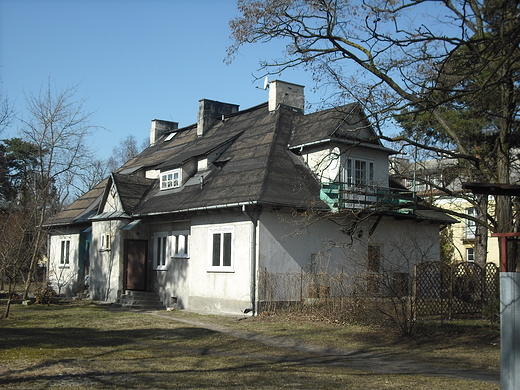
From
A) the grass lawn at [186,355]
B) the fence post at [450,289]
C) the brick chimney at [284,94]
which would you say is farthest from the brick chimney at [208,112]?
the fence post at [450,289]

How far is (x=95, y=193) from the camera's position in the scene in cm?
3369

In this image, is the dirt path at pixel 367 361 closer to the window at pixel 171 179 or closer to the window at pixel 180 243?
the window at pixel 180 243

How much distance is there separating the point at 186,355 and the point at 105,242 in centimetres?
1541

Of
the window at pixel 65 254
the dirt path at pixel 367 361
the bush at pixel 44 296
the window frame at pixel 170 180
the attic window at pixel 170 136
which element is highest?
the attic window at pixel 170 136

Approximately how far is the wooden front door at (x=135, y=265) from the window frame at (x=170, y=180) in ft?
9.21

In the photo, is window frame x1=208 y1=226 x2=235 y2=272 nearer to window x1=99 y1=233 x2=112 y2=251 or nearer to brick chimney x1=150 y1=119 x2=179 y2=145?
window x1=99 y1=233 x2=112 y2=251

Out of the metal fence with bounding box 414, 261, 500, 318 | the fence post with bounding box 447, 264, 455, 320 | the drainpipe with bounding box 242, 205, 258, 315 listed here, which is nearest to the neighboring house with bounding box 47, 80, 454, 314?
the drainpipe with bounding box 242, 205, 258, 315

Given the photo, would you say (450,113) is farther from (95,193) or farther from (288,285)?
(95,193)

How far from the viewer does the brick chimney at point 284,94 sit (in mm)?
26391

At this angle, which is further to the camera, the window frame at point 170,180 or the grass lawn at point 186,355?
the window frame at point 170,180

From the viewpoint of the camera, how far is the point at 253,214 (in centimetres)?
2056

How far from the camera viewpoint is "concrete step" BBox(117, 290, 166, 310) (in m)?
24.6

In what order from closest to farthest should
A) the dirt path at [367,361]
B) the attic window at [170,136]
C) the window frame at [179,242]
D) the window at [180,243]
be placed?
the dirt path at [367,361] → the window frame at [179,242] → the window at [180,243] → the attic window at [170,136]

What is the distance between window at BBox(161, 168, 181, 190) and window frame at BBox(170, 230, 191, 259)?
2.24 metres
